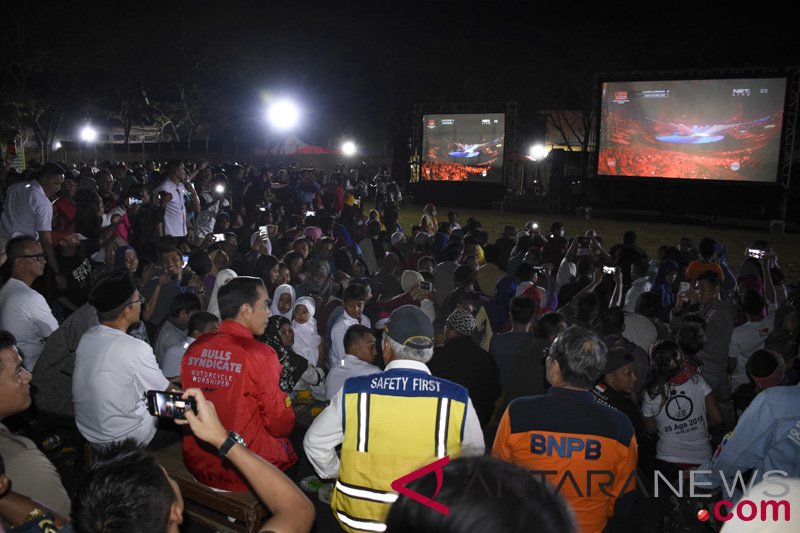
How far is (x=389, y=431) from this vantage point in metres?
2.66

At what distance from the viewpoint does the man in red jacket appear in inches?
129

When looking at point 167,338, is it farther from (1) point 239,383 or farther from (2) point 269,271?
(1) point 239,383

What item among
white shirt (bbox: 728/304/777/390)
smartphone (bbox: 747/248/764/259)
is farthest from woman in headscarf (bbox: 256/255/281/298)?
smartphone (bbox: 747/248/764/259)

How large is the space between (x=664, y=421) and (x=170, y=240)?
5.76m

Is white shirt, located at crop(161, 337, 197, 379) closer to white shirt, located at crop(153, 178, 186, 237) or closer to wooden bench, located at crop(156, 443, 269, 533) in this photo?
wooden bench, located at crop(156, 443, 269, 533)

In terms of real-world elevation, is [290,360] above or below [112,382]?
below

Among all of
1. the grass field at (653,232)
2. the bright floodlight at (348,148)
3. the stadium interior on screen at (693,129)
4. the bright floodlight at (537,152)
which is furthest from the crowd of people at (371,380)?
the bright floodlight at (348,148)

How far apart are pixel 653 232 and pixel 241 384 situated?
21702mm

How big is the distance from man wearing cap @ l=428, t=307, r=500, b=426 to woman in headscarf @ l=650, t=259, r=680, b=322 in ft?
13.9

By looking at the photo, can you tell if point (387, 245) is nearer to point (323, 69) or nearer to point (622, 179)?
point (622, 179)

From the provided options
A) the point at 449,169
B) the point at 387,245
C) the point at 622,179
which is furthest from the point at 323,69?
the point at 387,245

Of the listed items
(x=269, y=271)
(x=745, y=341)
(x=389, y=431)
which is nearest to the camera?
(x=389, y=431)

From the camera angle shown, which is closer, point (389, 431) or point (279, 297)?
point (389, 431)

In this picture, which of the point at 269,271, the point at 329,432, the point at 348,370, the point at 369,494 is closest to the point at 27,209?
the point at 269,271
